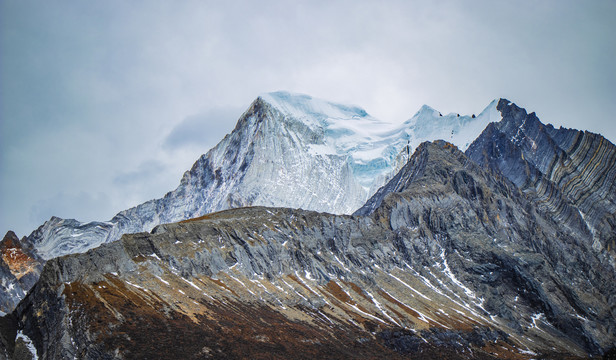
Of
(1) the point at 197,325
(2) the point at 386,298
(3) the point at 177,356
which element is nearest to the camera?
(3) the point at 177,356

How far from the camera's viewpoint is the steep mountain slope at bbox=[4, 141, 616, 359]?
8488 centimetres

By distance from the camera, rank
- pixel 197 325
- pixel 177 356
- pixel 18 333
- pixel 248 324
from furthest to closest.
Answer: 1. pixel 248 324
2. pixel 197 325
3. pixel 18 333
4. pixel 177 356

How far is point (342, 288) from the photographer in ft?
452

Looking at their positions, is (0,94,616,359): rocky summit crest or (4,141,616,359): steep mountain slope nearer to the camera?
(0,94,616,359): rocky summit crest

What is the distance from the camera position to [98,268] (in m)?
101

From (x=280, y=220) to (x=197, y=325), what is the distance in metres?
70.3

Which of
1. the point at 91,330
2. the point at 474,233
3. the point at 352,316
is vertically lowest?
the point at 91,330

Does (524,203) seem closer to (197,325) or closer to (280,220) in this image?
(280,220)

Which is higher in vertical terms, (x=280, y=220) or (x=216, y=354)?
(x=280, y=220)

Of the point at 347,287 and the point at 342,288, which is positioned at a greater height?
the point at 347,287

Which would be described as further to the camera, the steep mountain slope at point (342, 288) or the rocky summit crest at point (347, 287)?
the steep mountain slope at point (342, 288)

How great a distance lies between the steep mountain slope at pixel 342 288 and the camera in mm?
84875

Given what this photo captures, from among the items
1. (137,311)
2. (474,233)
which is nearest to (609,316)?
(474,233)

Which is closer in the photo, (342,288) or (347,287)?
(342,288)
